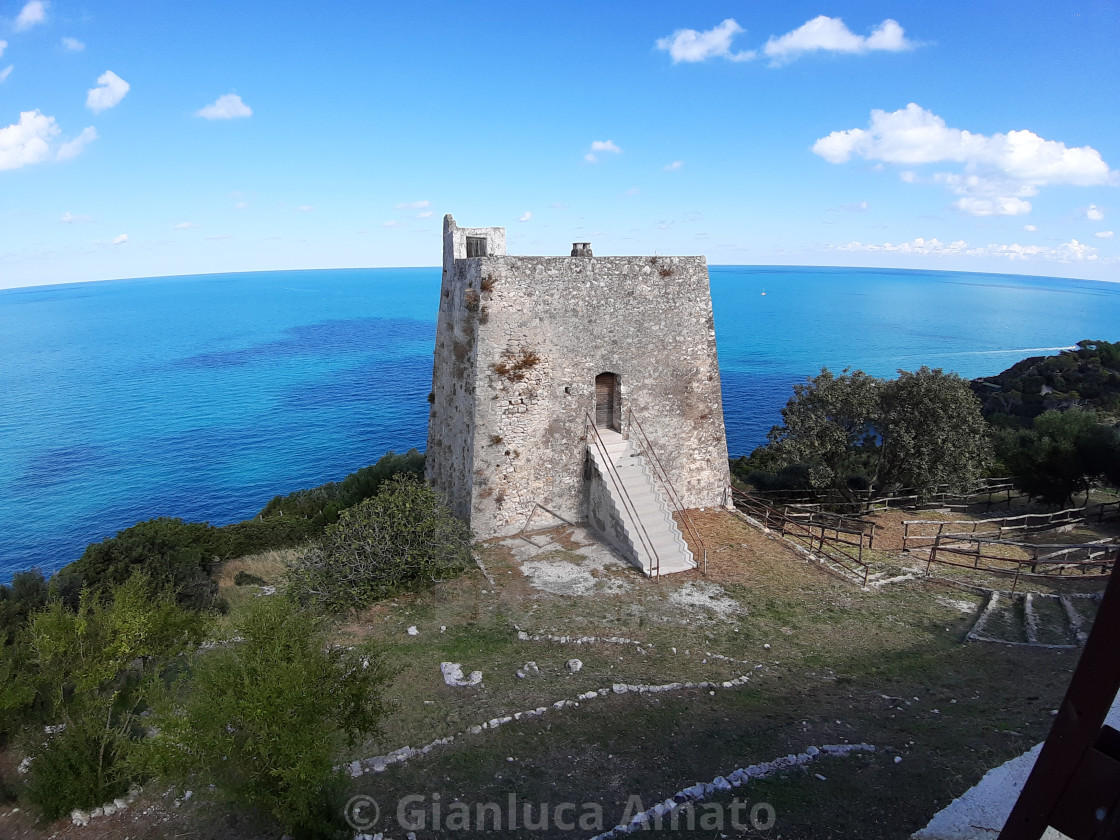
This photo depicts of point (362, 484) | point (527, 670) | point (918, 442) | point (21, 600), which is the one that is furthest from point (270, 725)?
point (918, 442)

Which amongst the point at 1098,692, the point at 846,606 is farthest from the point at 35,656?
the point at 846,606

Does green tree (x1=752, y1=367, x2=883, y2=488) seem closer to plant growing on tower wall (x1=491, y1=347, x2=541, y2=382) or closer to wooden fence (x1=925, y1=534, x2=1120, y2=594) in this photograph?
wooden fence (x1=925, y1=534, x2=1120, y2=594)

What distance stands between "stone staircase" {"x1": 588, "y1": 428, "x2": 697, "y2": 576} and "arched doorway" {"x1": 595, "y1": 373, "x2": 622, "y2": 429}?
247 mm

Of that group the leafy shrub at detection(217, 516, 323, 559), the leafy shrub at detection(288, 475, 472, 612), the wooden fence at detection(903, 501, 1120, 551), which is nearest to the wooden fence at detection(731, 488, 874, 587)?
the wooden fence at detection(903, 501, 1120, 551)

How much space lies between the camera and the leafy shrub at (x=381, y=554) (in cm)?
1266

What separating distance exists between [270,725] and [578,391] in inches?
424

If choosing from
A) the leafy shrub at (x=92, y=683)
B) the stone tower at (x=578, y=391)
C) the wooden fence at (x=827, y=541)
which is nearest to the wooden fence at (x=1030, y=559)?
the wooden fence at (x=827, y=541)

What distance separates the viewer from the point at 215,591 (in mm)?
19781

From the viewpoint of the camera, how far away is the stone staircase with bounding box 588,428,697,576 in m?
14.2

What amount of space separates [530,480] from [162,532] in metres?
14.1

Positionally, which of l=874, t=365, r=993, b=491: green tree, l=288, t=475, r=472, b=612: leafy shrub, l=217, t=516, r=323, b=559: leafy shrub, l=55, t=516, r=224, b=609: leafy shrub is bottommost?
l=217, t=516, r=323, b=559: leafy shrub

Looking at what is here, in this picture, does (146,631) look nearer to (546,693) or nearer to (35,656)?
(35,656)

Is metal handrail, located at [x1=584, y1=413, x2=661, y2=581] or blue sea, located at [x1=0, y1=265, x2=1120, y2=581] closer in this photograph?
metal handrail, located at [x1=584, y1=413, x2=661, y2=581]

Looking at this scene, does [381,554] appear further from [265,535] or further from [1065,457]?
[1065,457]
